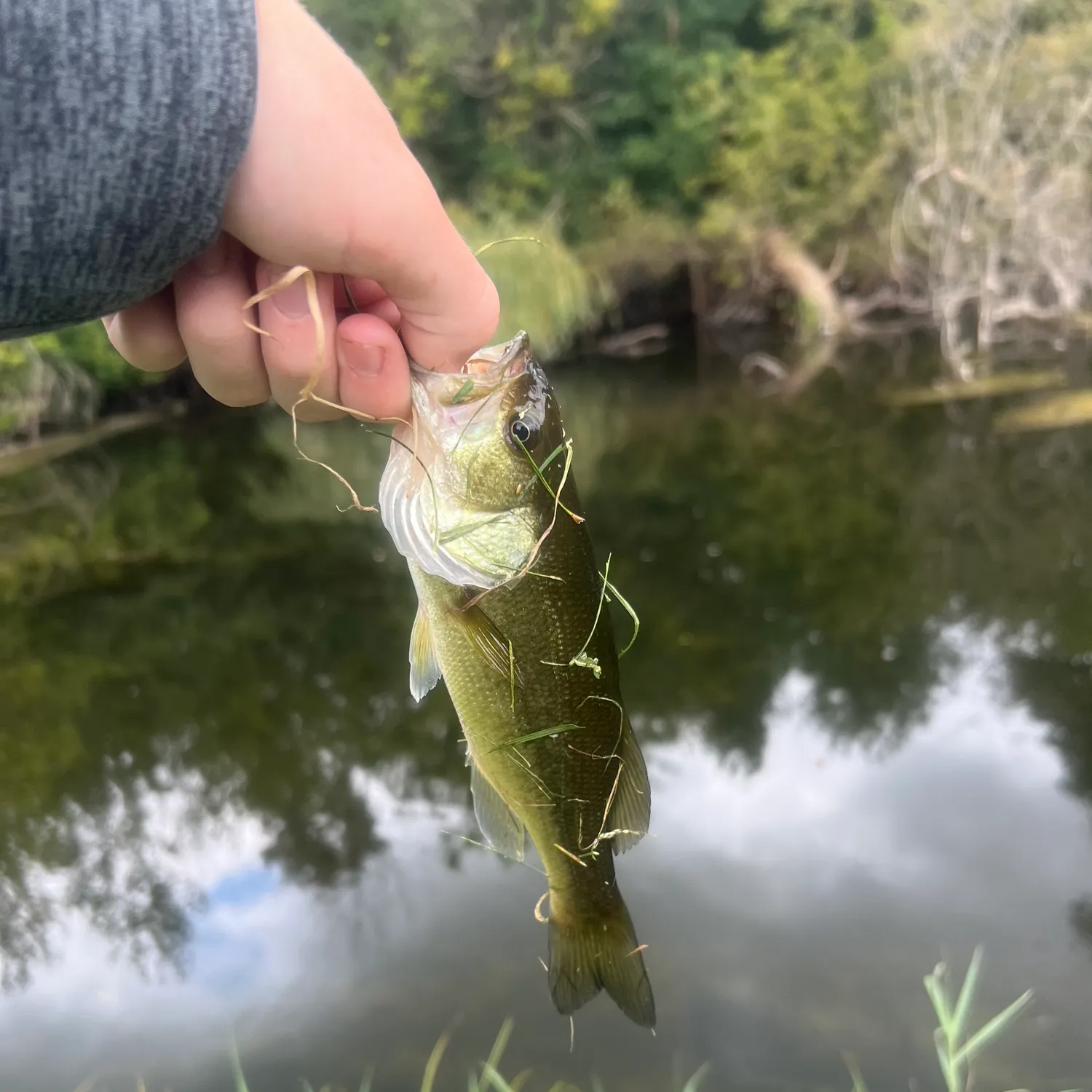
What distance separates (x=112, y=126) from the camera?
841 mm

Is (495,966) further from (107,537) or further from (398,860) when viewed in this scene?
(107,537)

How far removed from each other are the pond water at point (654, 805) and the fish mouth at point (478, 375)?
3.35 metres

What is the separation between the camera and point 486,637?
1.62 meters

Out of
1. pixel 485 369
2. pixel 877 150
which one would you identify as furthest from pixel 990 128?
pixel 485 369

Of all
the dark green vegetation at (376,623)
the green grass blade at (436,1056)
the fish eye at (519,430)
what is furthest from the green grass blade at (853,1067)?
the fish eye at (519,430)

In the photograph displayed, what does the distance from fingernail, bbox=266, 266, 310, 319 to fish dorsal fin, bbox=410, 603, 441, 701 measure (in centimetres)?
71

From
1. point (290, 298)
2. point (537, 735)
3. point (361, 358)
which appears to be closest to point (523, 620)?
point (537, 735)

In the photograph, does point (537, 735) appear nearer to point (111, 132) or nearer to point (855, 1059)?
point (111, 132)

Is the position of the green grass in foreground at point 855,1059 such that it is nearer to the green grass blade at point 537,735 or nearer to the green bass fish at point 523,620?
the green bass fish at point 523,620

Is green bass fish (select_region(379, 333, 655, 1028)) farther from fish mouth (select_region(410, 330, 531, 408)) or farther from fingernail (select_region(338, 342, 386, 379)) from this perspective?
fingernail (select_region(338, 342, 386, 379))

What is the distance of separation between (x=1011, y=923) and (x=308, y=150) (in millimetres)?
4832

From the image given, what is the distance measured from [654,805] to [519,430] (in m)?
4.21

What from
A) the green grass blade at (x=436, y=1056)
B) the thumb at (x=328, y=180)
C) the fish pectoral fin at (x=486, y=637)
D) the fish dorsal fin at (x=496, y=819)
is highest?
the thumb at (x=328, y=180)

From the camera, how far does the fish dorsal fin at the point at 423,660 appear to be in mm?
1750
